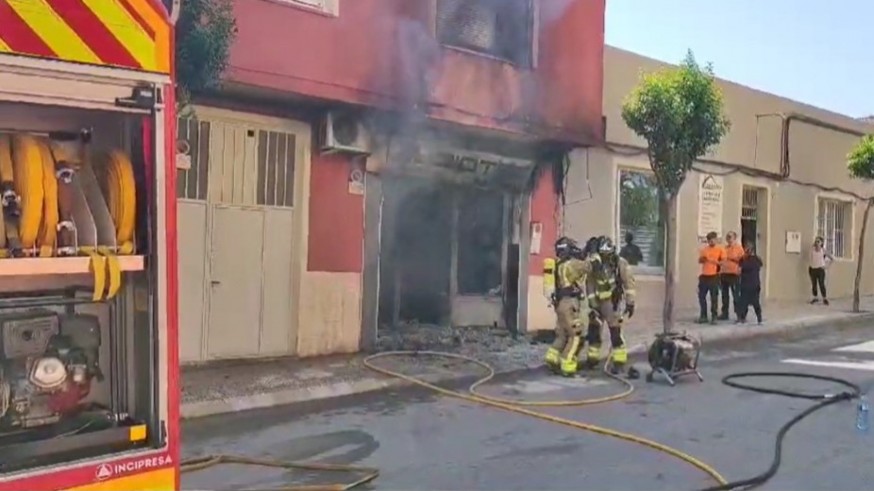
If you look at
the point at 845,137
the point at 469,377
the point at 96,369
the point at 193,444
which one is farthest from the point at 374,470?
the point at 845,137

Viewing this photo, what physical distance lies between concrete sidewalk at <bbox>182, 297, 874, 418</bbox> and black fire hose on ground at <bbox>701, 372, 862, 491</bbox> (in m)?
2.13

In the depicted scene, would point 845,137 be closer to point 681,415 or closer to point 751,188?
point 751,188

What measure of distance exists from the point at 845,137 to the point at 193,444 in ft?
62.7

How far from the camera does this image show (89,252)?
2.80m

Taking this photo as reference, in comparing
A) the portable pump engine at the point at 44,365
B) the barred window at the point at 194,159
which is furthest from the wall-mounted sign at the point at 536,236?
the portable pump engine at the point at 44,365

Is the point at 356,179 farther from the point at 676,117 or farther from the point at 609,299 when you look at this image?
the point at 676,117

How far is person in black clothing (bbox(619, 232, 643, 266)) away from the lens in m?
15.1

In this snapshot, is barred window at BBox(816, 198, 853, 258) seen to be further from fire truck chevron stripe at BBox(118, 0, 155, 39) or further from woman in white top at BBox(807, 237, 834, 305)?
fire truck chevron stripe at BBox(118, 0, 155, 39)

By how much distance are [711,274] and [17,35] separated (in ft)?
43.7

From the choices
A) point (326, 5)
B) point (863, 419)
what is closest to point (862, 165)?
point (863, 419)

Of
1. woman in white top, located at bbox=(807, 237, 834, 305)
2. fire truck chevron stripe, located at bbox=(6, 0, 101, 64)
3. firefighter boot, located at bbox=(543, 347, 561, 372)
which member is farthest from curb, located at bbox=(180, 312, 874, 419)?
woman in white top, located at bbox=(807, 237, 834, 305)

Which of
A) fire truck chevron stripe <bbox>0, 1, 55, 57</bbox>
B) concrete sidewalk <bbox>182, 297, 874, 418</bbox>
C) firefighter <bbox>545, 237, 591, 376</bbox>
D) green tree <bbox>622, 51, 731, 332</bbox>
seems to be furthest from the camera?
green tree <bbox>622, 51, 731, 332</bbox>

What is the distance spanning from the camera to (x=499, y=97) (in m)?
11.7

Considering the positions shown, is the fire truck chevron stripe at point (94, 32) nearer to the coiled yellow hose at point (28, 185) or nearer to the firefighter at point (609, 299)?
the coiled yellow hose at point (28, 185)
